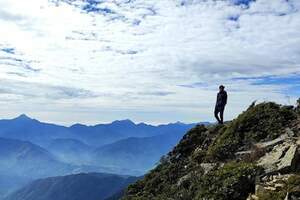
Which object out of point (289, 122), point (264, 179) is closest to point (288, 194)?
point (264, 179)

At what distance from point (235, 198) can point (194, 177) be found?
12.9ft

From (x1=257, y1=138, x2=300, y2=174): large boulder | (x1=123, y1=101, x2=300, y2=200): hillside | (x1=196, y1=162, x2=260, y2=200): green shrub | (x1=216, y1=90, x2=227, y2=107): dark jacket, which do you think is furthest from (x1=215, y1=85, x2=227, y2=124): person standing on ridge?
(x1=196, y1=162, x2=260, y2=200): green shrub

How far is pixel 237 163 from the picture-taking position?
54.7ft

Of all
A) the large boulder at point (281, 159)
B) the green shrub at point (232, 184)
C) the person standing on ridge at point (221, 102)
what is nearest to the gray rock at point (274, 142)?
the large boulder at point (281, 159)

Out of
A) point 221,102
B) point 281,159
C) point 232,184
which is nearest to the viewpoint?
point 232,184

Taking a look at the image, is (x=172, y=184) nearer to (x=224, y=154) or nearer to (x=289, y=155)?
(x=224, y=154)

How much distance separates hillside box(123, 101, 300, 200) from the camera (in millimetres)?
14258

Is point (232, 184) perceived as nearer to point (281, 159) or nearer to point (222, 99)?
point (281, 159)

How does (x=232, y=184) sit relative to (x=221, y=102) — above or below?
below

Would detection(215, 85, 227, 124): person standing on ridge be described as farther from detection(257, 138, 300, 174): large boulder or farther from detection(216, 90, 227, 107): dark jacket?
detection(257, 138, 300, 174): large boulder

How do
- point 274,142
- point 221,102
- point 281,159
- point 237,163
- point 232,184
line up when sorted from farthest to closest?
1. point 221,102
2. point 274,142
3. point 237,163
4. point 281,159
5. point 232,184

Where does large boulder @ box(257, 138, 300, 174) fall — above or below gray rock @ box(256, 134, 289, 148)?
below

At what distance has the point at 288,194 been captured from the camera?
1188 cm

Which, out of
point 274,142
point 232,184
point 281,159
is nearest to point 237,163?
point 281,159
